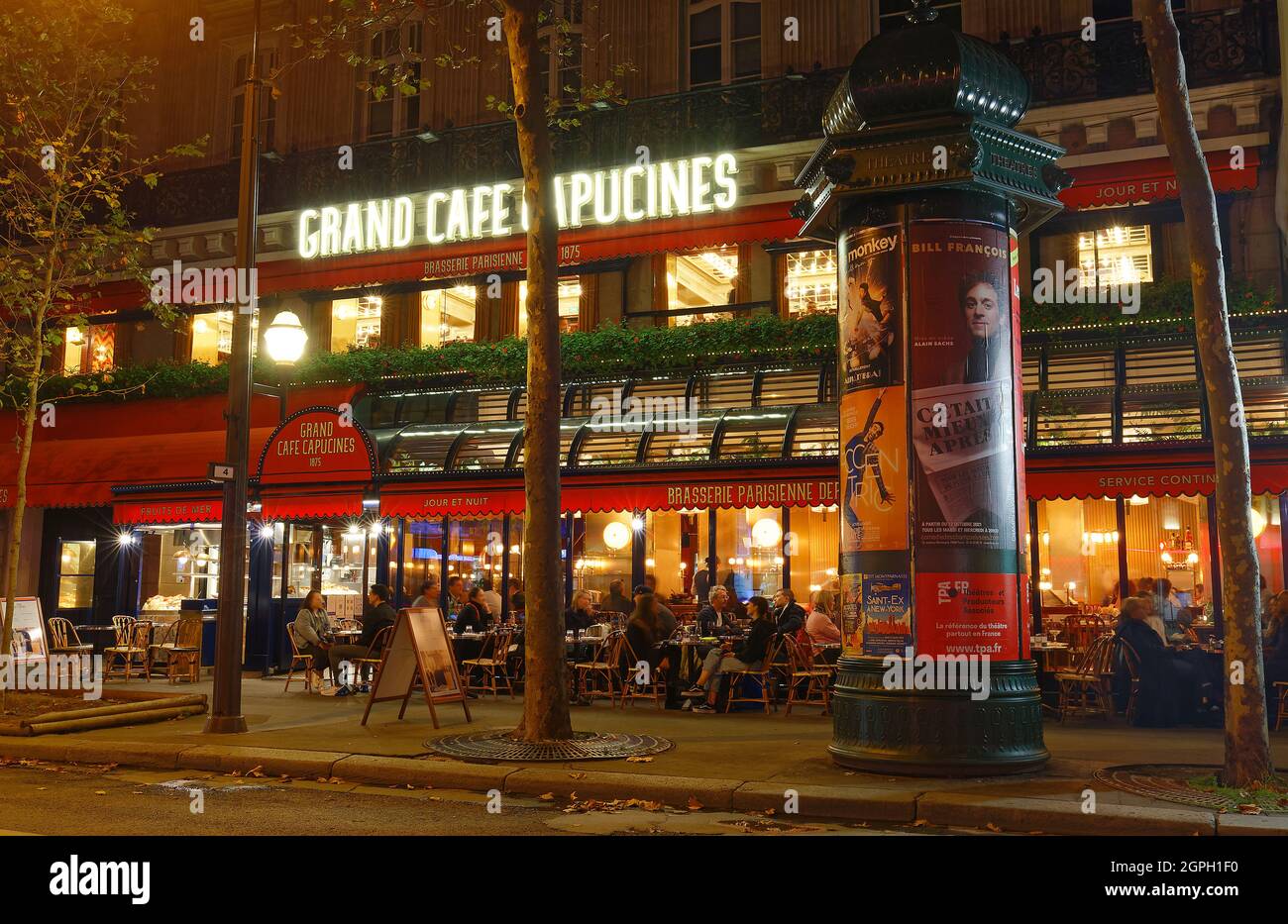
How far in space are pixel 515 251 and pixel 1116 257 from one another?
8.74 m

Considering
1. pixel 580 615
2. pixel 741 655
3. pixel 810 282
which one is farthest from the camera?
pixel 810 282

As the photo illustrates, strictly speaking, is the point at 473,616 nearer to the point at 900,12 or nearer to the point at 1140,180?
the point at 1140,180

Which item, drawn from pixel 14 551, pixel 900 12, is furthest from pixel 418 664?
pixel 900 12

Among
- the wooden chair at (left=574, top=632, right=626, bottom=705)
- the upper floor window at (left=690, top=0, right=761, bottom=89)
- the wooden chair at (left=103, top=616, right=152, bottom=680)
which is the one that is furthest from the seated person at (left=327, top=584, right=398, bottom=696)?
the upper floor window at (left=690, top=0, right=761, bottom=89)

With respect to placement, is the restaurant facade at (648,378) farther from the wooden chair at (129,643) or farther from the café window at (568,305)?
the wooden chair at (129,643)

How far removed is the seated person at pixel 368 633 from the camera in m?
14.8

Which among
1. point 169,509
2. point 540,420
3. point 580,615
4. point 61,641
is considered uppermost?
point 540,420

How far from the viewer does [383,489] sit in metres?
16.6

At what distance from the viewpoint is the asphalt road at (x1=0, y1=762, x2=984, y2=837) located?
7098 mm

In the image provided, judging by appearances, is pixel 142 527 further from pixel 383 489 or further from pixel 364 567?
pixel 383 489

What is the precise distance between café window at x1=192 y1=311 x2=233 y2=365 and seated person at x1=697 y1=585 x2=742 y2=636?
1107 cm

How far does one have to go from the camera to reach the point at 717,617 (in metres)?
16.1
